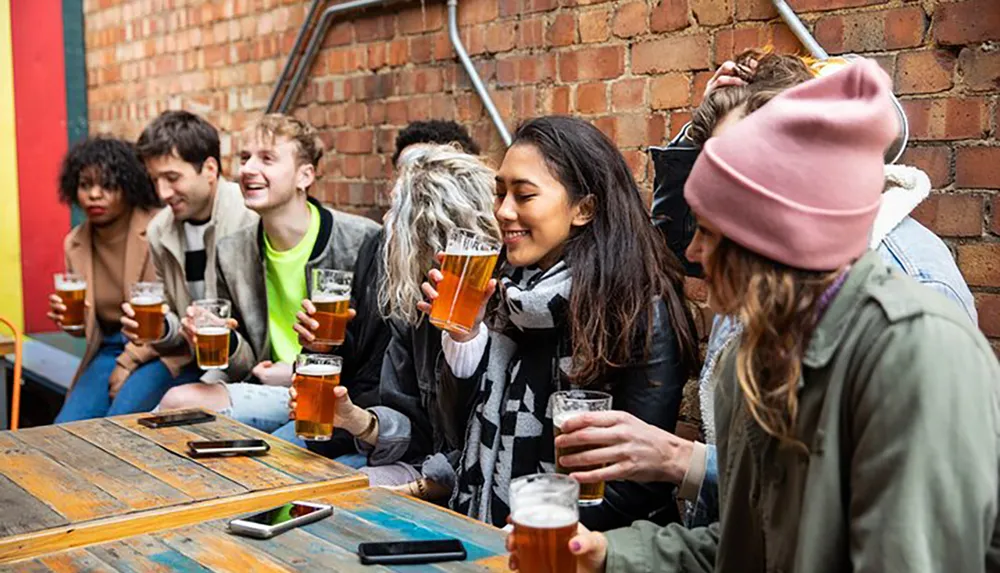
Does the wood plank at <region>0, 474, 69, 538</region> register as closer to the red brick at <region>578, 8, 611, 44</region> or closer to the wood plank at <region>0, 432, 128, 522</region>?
the wood plank at <region>0, 432, 128, 522</region>

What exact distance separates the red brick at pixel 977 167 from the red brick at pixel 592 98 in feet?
3.80

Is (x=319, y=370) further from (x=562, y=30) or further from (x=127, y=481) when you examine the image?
(x=562, y=30)

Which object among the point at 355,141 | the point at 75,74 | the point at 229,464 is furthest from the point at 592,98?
the point at 75,74

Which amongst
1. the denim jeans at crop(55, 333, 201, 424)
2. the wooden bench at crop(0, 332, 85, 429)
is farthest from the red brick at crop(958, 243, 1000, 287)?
the wooden bench at crop(0, 332, 85, 429)

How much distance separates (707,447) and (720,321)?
29 cm

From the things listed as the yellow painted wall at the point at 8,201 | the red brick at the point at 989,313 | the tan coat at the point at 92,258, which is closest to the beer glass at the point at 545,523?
the red brick at the point at 989,313

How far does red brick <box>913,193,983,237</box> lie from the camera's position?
234 cm

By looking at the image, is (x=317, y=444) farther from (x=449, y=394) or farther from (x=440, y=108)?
(x=440, y=108)

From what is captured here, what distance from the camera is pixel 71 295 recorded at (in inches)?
153

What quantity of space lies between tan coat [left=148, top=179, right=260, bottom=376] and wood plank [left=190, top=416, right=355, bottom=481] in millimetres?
1365

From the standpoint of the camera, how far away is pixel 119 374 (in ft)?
14.1

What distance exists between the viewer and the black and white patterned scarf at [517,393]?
237 centimetres

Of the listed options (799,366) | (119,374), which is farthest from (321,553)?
(119,374)

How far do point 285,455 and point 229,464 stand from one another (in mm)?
131
